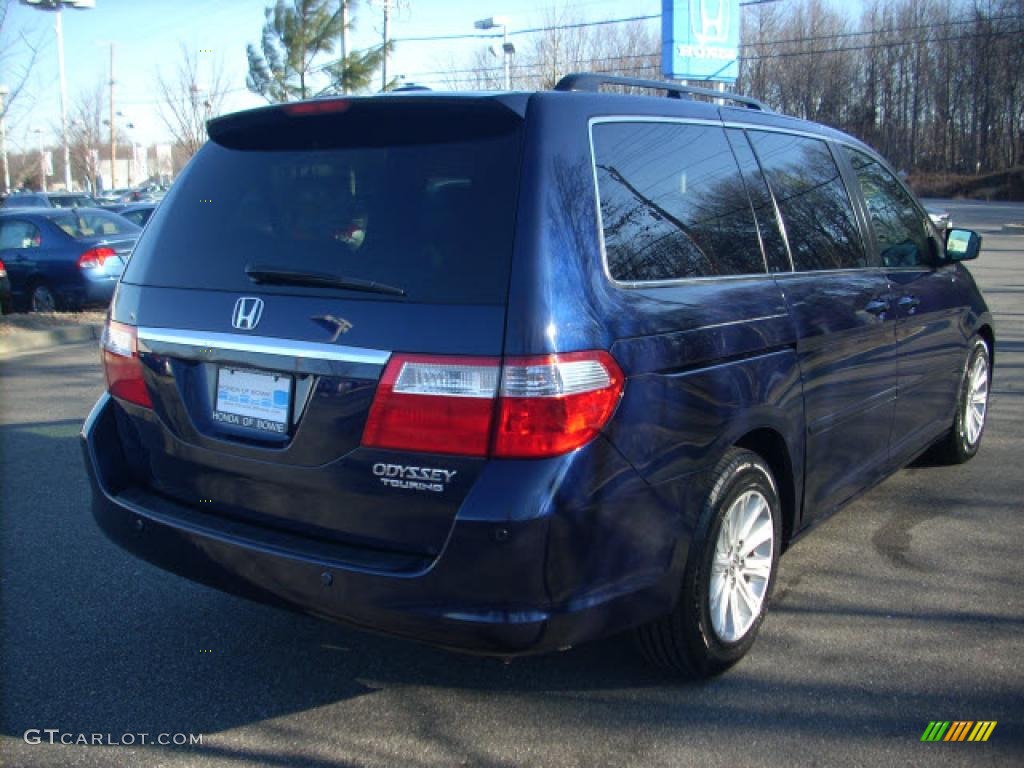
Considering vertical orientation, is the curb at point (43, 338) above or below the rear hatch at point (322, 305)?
below

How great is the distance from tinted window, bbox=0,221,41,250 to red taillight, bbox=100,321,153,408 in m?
11.9

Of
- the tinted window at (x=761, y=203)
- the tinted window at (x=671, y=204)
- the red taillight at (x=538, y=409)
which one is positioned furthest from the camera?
the tinted window at (x=761, y=203)

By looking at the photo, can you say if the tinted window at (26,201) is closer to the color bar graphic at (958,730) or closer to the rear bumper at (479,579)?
the rear bumper at (479,579)

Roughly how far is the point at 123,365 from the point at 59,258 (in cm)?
1179

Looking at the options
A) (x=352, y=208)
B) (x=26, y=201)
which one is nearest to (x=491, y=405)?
(x=352, y=208)

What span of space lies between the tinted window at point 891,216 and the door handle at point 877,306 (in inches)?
12.4

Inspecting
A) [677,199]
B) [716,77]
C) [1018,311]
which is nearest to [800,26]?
[716,77]

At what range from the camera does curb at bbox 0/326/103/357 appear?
11.2 m

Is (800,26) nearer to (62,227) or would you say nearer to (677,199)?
(62,227)

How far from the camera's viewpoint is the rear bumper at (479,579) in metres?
2.58

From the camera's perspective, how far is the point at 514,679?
341 centimetres

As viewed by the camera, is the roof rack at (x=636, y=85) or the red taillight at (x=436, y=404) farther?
the roof rack at (x=636, y=85)

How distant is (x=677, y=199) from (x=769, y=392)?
748 mm

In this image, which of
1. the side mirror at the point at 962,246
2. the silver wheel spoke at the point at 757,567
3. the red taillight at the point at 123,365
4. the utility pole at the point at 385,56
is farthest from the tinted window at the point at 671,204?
the utility pole at the point at 385,56
